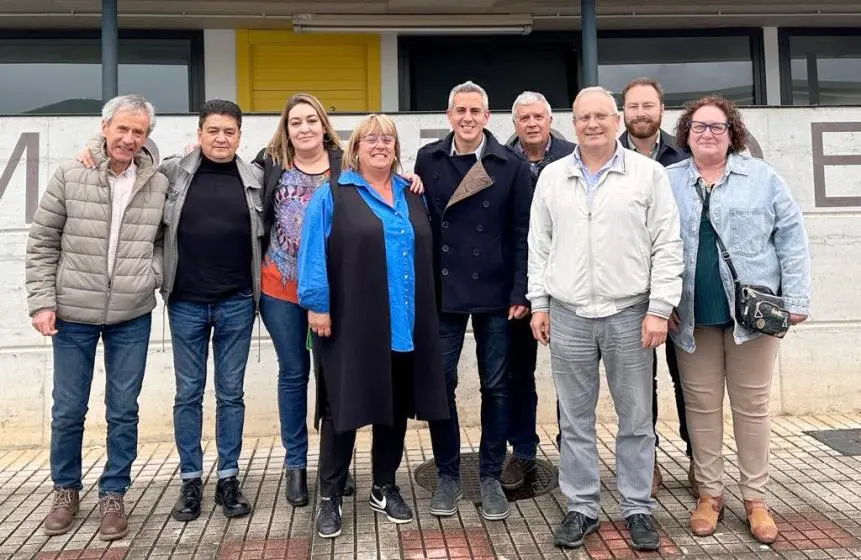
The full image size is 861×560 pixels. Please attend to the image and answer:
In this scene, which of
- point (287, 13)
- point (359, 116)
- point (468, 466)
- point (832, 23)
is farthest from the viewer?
point (832, 23)

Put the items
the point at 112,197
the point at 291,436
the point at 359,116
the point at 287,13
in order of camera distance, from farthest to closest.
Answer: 1. the point at 287,13
2. the point at 359,116
3. the point at 291,436
4. the point at 112,197

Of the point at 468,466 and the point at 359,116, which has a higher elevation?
the point at 359,116

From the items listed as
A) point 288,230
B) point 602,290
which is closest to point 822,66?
point 602,290

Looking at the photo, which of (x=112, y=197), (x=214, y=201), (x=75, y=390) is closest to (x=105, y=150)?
(x=112, y=197)

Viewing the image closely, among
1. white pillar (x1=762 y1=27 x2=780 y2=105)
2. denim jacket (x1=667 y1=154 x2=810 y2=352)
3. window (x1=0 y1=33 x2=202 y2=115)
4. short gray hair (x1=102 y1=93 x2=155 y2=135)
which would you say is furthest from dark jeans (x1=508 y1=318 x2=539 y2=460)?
white pillar (x1=762 y1=27 x2=780 y2=105)

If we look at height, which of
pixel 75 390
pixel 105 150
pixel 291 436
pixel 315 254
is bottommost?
pixel 291 436

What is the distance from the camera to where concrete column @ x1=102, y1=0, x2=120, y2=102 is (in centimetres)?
555

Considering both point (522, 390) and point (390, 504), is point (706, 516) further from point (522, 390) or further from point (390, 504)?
point (390, 504)

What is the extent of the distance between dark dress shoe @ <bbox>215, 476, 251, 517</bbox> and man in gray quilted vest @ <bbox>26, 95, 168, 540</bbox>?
51cm

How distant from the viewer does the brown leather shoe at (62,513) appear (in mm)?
3457

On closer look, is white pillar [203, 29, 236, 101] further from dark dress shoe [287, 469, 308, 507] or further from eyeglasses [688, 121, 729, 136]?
eyeglasses [688, 121, 729, 136]

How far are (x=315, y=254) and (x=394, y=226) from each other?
407mm

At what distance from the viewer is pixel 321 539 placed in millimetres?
3312

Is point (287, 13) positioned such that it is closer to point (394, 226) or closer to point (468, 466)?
point (394, 226)
